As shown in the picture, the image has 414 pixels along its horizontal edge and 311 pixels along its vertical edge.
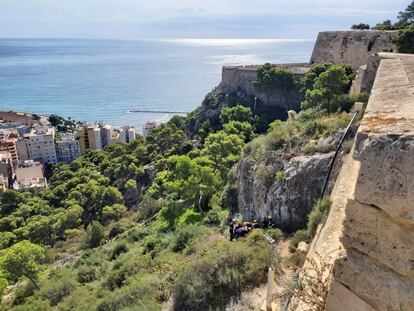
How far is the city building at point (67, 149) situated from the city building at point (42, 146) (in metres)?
0.77

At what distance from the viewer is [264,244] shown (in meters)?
10.5

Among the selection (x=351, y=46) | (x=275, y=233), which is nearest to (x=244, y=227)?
(x=275, y=233)

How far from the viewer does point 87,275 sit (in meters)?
16.0

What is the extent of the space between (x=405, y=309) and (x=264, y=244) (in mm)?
8022

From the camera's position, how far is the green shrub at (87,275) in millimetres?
15906

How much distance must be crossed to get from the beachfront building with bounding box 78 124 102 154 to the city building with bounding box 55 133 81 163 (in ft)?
3.52

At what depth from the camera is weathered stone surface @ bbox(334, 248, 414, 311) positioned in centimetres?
254

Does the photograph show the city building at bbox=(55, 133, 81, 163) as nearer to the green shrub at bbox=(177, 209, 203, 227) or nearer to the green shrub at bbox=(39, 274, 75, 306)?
the green shrub at bbox=(177, 209, 203, 227)

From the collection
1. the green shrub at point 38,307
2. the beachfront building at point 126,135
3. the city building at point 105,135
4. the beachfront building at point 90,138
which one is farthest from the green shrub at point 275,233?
the city building at point 105,135

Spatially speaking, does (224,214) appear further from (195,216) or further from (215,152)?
(215,152)

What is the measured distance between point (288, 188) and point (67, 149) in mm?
56454

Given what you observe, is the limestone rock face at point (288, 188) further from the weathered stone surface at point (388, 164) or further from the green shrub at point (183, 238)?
the weathered stone surface at point (388, 164)

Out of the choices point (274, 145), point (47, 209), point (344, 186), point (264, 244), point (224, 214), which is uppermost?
point (344, 186)

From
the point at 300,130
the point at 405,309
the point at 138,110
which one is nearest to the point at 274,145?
the point at 300,130
